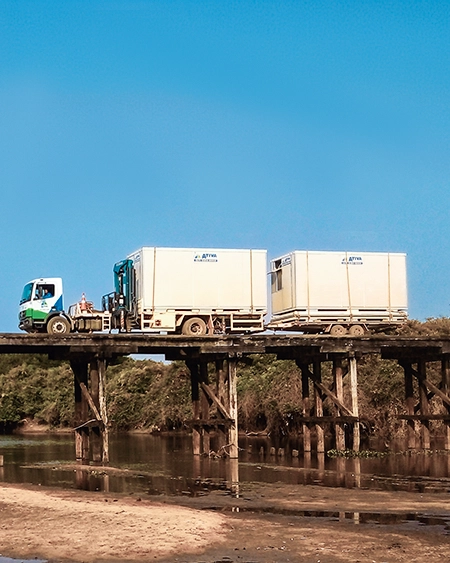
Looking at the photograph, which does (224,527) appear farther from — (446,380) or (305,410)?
(446,380)

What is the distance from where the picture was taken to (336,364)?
39281 mm

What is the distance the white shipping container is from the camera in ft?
120

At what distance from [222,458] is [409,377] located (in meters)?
10.5

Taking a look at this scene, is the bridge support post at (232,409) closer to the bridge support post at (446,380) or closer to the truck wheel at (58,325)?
the truck wheel at (58,325)

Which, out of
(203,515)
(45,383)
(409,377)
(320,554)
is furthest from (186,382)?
(320,554)

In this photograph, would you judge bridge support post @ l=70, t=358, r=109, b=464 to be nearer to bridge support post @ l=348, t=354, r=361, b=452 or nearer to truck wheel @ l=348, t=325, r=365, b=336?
bridge support post @ l=348, t=354, r=361, b=452

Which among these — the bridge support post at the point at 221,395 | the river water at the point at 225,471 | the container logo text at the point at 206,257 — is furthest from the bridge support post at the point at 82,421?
the container logo text at the point at 206,257

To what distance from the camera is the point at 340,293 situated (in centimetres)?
3900

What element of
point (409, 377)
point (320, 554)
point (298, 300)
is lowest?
point (320, 554)

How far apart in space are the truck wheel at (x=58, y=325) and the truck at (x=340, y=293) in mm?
8445

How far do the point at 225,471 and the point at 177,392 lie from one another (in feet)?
113

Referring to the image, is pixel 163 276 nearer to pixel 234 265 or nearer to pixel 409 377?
pixel 234 265

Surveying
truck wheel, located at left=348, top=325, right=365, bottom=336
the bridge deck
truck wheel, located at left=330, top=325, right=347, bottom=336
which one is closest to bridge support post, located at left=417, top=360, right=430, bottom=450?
the bridge deck

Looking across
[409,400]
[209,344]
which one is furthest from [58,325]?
[409,400]
